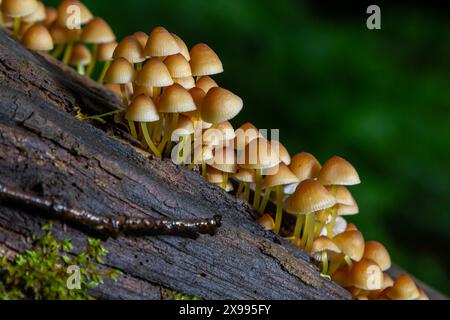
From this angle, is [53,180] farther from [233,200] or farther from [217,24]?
[217,24]

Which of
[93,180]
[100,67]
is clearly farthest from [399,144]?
[93,180]

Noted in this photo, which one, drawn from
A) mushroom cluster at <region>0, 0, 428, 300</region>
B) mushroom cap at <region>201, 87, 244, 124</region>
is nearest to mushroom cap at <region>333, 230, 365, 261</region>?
mushroom cluster at <region>0, 0, 428, 300</region>

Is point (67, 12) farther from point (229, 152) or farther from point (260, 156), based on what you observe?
point (260, 156)

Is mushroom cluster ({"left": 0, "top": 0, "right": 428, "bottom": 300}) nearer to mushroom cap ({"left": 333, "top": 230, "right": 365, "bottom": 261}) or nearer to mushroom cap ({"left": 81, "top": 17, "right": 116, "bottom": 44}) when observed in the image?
mushroom cap ({"left": 333, "top": 230, "right": 365, "bottom": 261})

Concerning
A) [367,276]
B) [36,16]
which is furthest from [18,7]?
[367,276]

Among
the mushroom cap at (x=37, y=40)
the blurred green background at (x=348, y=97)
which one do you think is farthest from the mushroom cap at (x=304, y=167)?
the blurred green background at (x=348, y=97)
